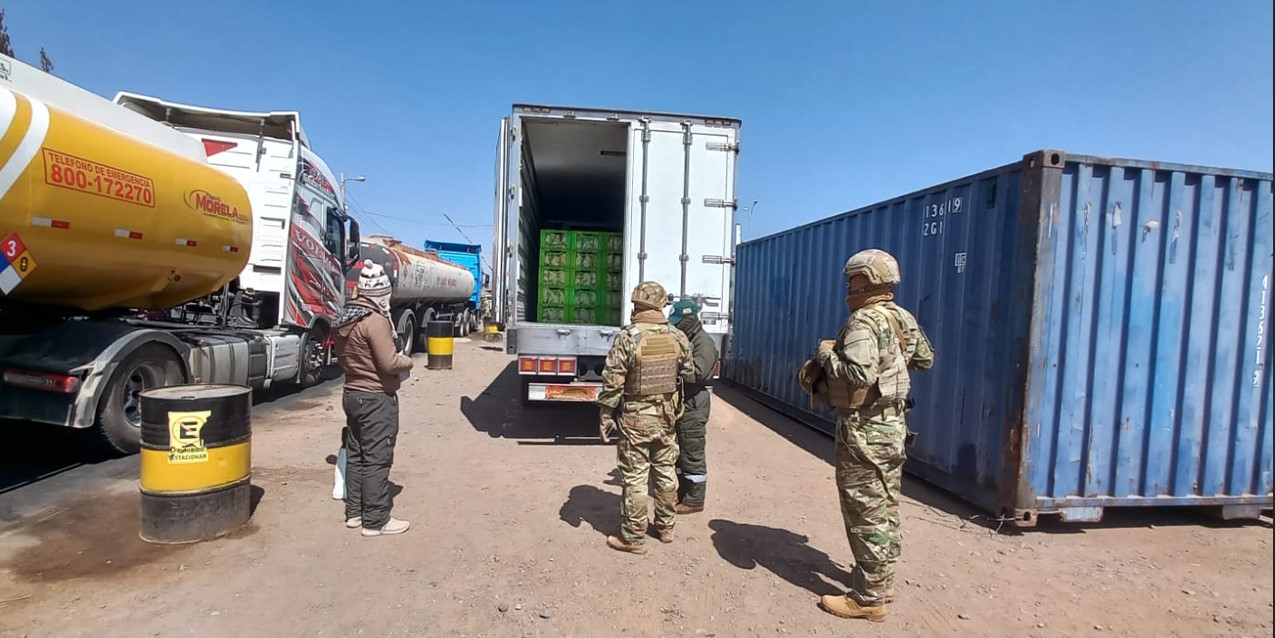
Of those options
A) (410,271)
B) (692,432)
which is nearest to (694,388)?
(692,432)

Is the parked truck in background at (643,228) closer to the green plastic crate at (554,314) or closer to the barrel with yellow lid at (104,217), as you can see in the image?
the green plastic crate at (554,314)

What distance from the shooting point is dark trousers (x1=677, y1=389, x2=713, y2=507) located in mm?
4746

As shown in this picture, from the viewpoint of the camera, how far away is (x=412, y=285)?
14398 mm

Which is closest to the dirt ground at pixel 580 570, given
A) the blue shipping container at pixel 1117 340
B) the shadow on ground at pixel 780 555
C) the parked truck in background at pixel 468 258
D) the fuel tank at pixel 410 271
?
the shadow on ground at pixel 780 555

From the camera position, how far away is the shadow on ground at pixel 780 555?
144 inches

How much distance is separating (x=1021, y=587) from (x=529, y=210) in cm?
638

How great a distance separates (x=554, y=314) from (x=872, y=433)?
5165 mm

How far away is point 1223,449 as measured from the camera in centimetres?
478

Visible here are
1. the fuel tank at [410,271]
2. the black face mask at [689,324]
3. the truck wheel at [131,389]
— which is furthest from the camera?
the fuel tank at [410,271]

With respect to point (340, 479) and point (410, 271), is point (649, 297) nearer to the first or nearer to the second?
point (340, 479)

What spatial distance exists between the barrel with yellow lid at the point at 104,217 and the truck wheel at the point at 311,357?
228 centimetres

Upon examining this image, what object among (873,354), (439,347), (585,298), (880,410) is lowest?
(439,347)

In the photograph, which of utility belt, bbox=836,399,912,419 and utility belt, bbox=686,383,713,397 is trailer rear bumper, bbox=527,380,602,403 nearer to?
utility belt, bbox=686,383,713,397

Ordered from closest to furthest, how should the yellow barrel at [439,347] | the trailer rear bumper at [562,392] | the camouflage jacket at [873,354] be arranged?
1. the camouflage jacket at [873,354]
2. the trailer rear bumper at [562,392]
3. the yellow barrel at [439,347]
